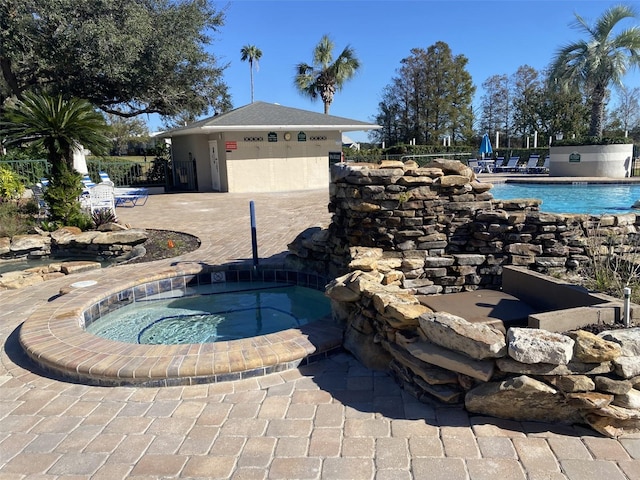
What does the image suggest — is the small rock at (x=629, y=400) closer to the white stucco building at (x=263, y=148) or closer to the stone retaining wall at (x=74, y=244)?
the stone retaining wall at (x=74, y=244)

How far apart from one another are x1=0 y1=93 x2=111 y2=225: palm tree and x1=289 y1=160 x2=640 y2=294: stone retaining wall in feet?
21.5

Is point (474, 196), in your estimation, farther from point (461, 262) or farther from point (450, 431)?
point (450, 431)

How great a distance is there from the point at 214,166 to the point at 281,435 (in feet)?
59.3

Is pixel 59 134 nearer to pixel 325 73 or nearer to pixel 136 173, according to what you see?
pixel 136 173

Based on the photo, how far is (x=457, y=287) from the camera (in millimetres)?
5277

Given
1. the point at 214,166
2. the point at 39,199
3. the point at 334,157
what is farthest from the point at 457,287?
the point at 214,166

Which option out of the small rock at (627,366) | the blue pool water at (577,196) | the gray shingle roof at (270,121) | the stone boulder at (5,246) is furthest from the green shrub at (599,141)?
the stone boulder at (5,246)

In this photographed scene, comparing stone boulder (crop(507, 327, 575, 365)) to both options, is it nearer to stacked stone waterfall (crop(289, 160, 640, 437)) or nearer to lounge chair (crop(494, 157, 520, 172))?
stacked stone waterfall (crop(289, 160, 640, 437))

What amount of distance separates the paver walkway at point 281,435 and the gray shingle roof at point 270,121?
575 inches

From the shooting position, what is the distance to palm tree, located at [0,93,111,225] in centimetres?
873

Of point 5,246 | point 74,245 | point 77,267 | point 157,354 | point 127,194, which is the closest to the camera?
point 157,354

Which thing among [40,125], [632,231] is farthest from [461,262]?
[40,125]

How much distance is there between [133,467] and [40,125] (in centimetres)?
832

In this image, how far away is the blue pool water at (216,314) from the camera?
16.7 ft
